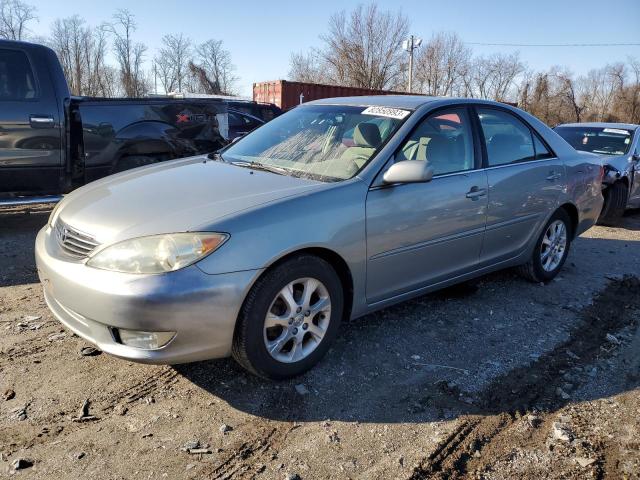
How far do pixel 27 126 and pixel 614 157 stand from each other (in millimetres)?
7922

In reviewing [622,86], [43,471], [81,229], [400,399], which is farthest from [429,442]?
[622,86]

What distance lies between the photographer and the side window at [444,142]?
12.2 ft

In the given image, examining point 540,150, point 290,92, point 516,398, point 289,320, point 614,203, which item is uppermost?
point 290,92

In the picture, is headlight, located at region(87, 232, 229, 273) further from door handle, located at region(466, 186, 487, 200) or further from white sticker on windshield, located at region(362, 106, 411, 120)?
door handle, located at region(466, 186, 487, 200)

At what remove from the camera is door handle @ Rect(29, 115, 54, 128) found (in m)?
5.66

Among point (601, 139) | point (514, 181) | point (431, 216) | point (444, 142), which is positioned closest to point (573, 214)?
point (514, 181)

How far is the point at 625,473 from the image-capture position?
8.02 ft

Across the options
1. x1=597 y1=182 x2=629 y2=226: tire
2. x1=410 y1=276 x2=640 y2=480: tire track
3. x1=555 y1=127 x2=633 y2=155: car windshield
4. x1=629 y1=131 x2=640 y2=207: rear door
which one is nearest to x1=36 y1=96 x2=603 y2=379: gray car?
x1=410 y1=276 x2=640 y2=480: tire track

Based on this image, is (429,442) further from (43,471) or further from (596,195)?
(596,195)

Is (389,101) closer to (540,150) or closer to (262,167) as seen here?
(262,167)

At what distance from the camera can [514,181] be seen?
4.27 m

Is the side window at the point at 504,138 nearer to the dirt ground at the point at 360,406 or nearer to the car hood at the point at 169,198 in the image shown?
the dirt ground at the point at 360,406

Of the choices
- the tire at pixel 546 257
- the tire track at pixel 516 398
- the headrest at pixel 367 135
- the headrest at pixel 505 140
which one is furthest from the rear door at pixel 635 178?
the headrest at pixel 367 135

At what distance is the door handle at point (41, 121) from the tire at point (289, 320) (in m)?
4.22
